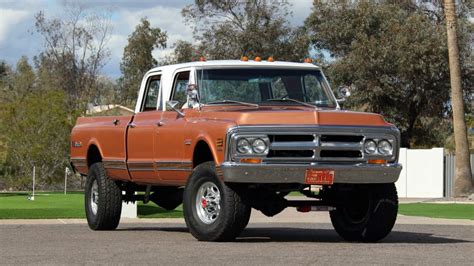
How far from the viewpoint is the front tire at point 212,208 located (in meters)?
12.3

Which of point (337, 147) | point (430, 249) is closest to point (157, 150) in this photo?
point (337, 147)

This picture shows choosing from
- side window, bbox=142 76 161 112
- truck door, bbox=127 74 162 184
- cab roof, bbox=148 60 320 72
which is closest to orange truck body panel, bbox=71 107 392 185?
truck door, bbox=127 74 162 184

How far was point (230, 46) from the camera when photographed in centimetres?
5225

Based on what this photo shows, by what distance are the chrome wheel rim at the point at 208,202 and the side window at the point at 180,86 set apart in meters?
1.67

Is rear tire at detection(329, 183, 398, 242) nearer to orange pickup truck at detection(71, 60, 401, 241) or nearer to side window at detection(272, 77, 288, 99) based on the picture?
orange pickup truck at detection(71, 60, 401, 241)

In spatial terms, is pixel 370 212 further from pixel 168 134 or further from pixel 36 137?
pixel 36 137

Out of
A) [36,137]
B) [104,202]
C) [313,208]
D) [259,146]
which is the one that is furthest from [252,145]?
[36,137]

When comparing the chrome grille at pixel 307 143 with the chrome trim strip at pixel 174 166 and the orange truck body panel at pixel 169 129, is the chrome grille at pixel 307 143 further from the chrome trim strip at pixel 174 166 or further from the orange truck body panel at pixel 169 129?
the chrome trim strip at pixel 174 166

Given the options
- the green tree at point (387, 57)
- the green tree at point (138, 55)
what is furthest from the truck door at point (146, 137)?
the green tree at point (138, 55)

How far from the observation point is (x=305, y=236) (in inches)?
571

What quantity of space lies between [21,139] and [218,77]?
43.2 m

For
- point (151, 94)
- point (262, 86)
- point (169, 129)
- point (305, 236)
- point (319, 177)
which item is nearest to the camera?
point (319, 177)

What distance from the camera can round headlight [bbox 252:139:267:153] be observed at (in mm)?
12258

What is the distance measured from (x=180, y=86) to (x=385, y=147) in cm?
309
